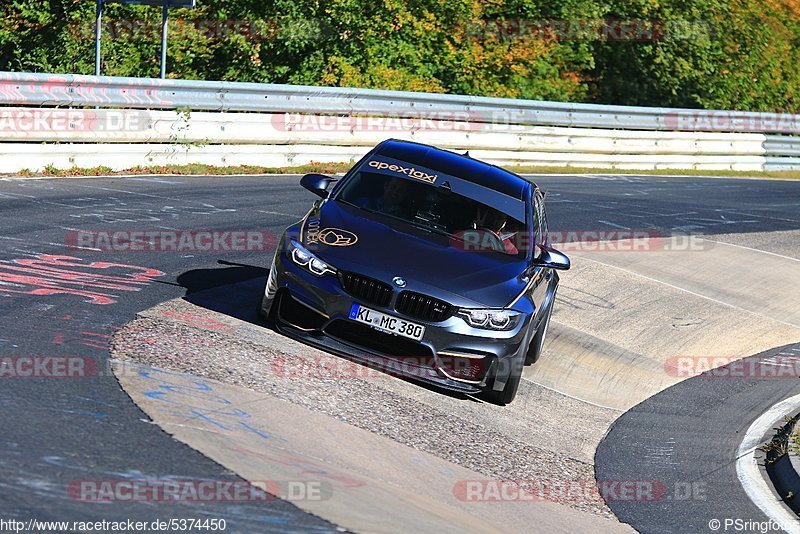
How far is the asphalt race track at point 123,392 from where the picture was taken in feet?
17.9

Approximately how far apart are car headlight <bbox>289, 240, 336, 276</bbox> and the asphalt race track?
4.41ft

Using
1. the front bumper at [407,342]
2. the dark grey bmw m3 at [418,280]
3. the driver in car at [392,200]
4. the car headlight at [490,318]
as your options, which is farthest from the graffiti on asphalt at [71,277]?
the car headlight at [490,318]

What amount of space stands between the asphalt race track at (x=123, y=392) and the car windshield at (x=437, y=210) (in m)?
1.71

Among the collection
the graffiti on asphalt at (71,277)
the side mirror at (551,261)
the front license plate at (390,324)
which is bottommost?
the graffiti on asphalt at (71,277)

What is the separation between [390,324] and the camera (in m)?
8.14

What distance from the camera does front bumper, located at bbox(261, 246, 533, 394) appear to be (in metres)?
8.16

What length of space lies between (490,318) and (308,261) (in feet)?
4.69

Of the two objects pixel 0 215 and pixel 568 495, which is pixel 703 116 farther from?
pixel 568 495

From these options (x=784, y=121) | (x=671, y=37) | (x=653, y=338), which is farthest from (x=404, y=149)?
(x=671, y=37)

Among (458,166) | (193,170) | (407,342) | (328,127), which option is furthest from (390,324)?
(328,127)

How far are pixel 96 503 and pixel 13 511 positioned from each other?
0.40 m

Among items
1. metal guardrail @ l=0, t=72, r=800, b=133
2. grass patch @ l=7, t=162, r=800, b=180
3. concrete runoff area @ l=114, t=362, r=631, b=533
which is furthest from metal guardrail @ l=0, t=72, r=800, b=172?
concrete runoff area @ l=114, t=362, r=631, b=533

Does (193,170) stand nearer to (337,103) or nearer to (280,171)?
(280,171)

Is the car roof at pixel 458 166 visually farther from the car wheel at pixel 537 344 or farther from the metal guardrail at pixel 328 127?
the metal guardrail at pixel 328 127
